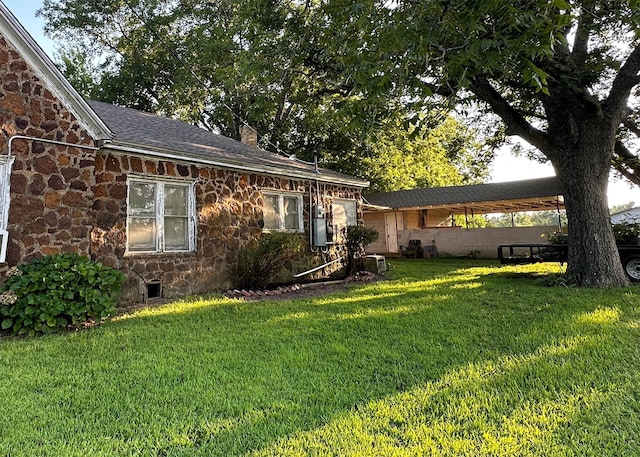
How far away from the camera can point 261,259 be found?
31.3ft

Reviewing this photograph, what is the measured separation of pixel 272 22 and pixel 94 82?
1961 cm

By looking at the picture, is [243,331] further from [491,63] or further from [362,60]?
[491,63]

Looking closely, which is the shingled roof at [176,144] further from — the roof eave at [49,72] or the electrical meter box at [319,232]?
the electrical meter box at [319,232]

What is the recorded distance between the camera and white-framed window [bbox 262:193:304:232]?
417 inches

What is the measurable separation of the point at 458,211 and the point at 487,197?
5.44 meters

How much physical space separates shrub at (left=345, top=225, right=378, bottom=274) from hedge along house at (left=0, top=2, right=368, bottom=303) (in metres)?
1.00

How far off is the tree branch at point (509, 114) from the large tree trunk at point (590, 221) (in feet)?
2.28

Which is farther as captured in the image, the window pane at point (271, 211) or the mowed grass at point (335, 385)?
the window pane at point (271, 211)

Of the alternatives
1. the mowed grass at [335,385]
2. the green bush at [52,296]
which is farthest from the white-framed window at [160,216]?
the mowed grass at [335,385]

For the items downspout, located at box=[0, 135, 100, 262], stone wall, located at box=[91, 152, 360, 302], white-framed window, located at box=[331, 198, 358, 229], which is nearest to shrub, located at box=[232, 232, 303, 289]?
stone wall, located at box=[91, 152, 360, 302]

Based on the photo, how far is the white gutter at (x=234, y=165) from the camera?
24.9 ft

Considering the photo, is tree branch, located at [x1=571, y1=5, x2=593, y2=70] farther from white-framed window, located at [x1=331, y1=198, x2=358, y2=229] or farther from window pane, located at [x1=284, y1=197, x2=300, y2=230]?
window pane, located at [x1=284, y1=197, x2=300, y2=230]

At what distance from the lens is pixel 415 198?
2114cm

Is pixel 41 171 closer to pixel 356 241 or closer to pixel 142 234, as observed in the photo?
pixel 142 234
